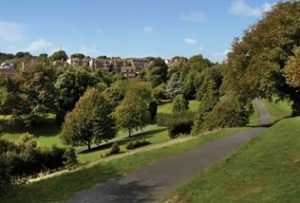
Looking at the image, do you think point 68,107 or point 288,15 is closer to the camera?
point 288,15

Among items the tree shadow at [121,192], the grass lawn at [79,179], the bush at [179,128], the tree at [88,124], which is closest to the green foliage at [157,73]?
the tree at [88,124]

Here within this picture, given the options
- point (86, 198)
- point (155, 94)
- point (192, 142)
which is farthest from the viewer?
point (155, 94)

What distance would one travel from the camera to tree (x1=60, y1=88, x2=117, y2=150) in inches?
2071

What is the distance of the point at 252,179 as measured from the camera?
14422 mm

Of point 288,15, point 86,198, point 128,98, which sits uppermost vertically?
point 288,15

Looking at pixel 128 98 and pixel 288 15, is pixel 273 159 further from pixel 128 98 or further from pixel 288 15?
pixel 128 98

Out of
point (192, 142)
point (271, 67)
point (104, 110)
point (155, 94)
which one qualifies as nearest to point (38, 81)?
point (104, 110)

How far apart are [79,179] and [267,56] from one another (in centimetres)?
2204

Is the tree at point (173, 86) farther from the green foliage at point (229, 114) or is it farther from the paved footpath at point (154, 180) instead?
the paved footpath at point (154, 180)

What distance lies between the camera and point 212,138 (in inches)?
1085

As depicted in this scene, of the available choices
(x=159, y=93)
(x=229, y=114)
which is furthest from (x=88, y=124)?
(x=159, y=93)

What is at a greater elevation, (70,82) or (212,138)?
(70,82)

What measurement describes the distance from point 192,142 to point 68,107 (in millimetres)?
58053

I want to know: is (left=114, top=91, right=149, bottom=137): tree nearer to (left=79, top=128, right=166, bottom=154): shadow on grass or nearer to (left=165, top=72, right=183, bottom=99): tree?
(left=79, top=128, right=166, bottom=154): shadow on grass
